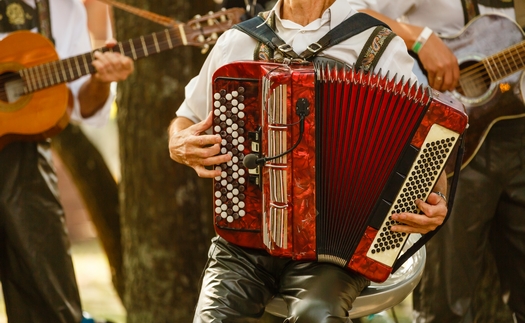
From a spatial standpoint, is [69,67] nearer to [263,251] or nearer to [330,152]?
[263,251]

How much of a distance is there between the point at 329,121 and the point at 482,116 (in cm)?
119

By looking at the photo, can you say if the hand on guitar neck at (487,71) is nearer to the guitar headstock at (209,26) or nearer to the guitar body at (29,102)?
the guitar headstock at (209,26)

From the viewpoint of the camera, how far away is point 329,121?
8.27 feet

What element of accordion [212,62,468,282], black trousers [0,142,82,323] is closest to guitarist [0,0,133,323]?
black trousers [0,142,82,323]

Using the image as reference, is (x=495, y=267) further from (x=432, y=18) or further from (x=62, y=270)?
(x=62, y=270)

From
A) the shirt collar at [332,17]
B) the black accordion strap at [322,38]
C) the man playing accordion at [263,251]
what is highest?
the shirt collar at [332,17]

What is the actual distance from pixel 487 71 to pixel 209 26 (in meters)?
1.27

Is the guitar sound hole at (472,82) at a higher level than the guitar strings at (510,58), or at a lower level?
lower

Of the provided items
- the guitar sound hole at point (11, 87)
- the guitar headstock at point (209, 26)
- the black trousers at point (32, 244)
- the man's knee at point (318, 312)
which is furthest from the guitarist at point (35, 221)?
the man's knee at point (318, 312)

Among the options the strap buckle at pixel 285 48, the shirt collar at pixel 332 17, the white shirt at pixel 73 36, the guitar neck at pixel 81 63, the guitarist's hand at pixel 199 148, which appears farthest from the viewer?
the white shirt at pixel 73 36

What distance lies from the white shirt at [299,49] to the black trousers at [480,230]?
3.00 ft

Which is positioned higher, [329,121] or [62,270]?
[329,121]

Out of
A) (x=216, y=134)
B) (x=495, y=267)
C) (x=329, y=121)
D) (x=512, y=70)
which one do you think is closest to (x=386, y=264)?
(x=329, y=121)

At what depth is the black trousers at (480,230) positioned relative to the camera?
138 inches
